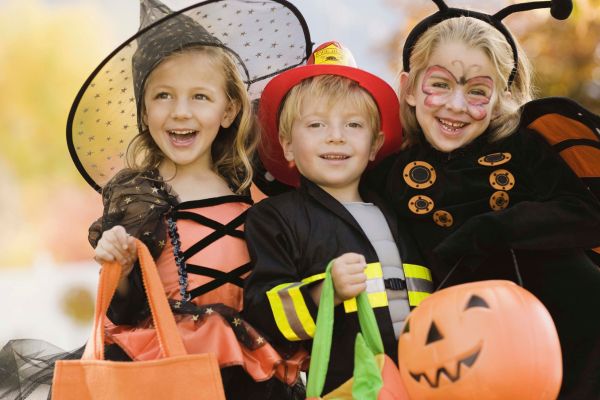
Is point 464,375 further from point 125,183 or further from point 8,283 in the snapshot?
point 8,283

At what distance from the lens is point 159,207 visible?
110 inches

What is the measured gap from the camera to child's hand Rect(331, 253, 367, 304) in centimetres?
241

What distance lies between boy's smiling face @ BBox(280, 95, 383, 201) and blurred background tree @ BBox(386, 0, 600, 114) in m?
6.64

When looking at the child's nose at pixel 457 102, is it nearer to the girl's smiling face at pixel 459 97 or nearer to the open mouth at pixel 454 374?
the girl's smiling face at pixel 459 97

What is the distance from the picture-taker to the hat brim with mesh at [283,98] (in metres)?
3.01

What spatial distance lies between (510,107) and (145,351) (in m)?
1.54

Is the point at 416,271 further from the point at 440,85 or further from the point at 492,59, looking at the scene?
the point at 492,59

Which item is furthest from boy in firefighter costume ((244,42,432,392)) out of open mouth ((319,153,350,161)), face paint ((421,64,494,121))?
face paint ((421,64,494,121))

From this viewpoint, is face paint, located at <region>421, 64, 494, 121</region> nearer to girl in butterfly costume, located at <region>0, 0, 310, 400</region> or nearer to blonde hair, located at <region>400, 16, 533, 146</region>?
blonde hair, located at <region>400, 16, 533, 146</region>

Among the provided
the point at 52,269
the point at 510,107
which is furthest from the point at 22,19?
the point at 510,107

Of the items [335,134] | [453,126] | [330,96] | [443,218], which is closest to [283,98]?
[330,96]

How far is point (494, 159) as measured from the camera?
2861 millimetres

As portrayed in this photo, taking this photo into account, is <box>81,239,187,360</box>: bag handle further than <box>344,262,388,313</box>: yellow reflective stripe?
No

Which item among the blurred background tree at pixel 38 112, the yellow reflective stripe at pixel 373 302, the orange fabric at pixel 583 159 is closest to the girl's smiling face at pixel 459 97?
the orange fabric at pixel 583 159
